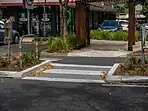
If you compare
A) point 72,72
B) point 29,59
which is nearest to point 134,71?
point 72,72

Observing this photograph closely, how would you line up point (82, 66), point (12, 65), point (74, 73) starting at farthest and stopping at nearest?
point (82, 66) → point (12, 65) → point (74, 73)

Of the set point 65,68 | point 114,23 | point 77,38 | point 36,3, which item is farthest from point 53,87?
point 114,23

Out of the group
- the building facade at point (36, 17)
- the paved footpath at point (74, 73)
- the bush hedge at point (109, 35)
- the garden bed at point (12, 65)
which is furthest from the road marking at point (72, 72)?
the building facade at point (36, 17)

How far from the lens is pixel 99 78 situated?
38.3ft

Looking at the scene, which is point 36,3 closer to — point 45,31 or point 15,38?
point 45,31

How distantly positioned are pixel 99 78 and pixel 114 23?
24593 millimetres

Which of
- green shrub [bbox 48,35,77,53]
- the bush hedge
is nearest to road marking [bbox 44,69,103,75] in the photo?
green shrub [bbox 48,35,77,53]

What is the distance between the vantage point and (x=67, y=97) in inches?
347

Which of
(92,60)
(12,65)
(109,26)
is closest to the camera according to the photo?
Answer: (12,65)

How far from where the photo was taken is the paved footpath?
1145cm

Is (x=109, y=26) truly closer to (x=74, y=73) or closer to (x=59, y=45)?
(x=59, y=45)

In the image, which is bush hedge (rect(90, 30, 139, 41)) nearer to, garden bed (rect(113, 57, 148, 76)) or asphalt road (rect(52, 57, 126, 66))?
asphalt road (rect(52, 57, 126, 66))

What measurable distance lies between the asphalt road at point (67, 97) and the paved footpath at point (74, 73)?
71 cm

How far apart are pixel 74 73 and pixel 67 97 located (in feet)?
12.4
